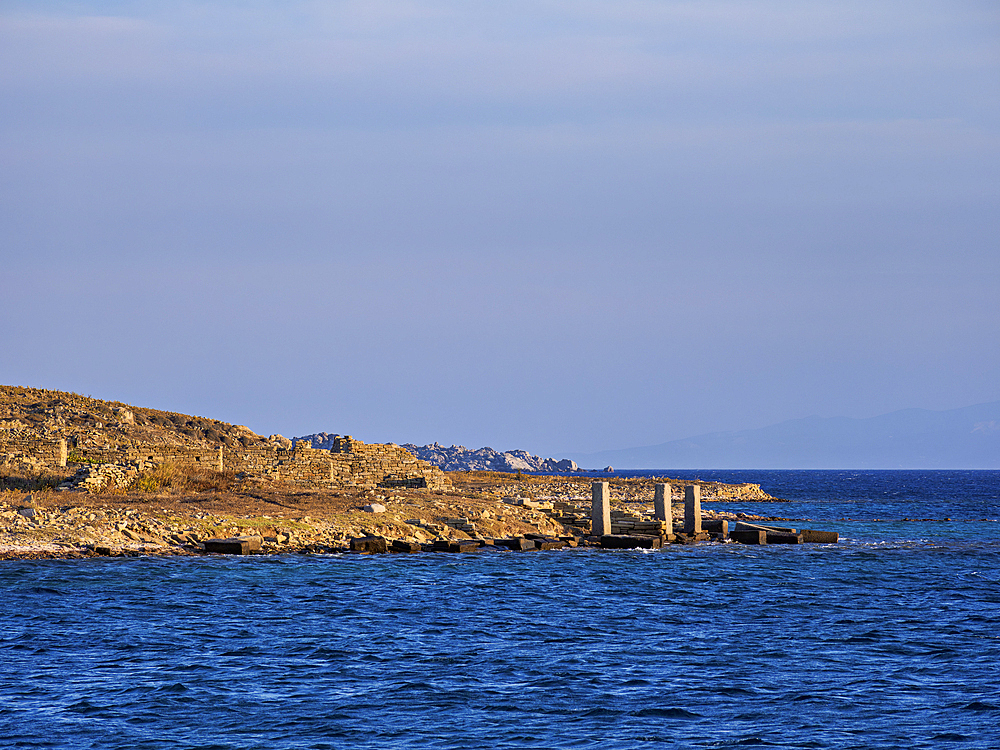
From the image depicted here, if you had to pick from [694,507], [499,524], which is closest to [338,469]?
[499,524]

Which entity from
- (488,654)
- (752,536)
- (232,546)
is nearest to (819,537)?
(752,536)

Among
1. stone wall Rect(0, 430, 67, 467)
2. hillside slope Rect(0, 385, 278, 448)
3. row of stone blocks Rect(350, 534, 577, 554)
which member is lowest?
row of stone blocks Rect(350, 534, 577, 554)

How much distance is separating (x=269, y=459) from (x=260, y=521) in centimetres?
1242

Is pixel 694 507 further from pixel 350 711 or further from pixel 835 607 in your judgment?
pixel 350 711

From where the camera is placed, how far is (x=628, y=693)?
60.8 ft

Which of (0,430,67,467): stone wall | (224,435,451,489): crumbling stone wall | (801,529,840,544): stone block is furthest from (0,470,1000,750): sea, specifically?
(0,430,67,467): stone wall

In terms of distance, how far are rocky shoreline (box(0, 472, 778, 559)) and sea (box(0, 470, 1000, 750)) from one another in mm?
1977

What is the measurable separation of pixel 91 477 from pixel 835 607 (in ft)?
93.3

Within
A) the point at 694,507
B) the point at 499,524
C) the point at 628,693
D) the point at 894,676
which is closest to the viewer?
the point at 628,693

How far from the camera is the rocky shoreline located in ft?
119

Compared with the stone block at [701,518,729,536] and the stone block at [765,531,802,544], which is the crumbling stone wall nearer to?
the stone block at [701,518,729,536]

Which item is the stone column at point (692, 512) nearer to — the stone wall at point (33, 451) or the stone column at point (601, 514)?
the stone column at point (601, 514)

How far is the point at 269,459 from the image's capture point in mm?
52281

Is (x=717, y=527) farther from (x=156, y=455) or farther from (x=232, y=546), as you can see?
(x=156, y=455)
